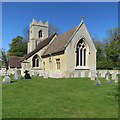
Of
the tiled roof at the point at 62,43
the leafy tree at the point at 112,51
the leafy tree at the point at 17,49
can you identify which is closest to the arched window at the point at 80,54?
the tiled roof at the point at 62,43

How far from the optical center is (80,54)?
1931cm

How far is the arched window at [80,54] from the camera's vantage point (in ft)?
62.0

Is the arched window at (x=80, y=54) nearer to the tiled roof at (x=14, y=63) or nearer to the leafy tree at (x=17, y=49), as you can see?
the tiled roof at (x=14, y=63)

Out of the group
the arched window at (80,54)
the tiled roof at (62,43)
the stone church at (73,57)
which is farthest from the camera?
the arched window at (80,54)

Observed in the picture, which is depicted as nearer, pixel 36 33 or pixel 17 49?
pixel 36 33

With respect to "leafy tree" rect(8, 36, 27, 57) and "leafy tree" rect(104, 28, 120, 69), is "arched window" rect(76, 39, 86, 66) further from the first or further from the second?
"leafy tree" rect(8, 36, 27, 57)

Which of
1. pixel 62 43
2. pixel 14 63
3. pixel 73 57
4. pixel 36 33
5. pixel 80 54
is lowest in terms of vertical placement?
pixel 14 63

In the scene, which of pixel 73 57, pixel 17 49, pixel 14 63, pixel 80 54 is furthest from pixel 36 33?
pixel 73 57

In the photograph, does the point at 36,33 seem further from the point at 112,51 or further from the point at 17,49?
Result: the point at 112,51

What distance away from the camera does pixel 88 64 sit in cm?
1938

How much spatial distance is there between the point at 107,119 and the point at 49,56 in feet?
57.8

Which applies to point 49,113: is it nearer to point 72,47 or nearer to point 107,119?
point 107,119

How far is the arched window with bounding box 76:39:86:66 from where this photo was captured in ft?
62.0

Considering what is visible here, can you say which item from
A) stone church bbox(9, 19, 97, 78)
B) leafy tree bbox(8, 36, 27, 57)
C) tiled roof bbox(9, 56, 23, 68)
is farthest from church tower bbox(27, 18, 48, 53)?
leafy tree bbox(8, 36, 27, 57)
